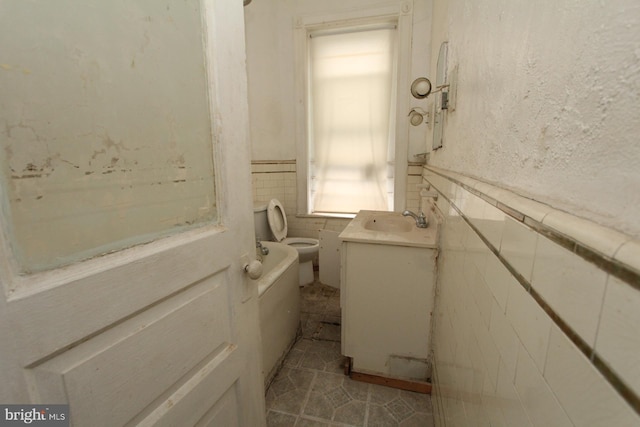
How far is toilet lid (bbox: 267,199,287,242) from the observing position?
8.83 feet

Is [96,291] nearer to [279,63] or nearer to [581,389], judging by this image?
[581,389]

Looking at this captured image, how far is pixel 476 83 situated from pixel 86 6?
1013 mm

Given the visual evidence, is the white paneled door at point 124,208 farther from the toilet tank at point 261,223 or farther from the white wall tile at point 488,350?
the toilet tank at point 261,223

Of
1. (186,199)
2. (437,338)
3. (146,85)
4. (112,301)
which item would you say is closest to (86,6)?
(146,85)

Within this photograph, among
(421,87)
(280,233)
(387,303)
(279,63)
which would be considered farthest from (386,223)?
(279,63)

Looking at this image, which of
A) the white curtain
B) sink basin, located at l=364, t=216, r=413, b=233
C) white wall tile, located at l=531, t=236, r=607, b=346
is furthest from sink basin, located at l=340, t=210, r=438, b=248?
white wall tile, located at l=531, t=236, r=607, b=346

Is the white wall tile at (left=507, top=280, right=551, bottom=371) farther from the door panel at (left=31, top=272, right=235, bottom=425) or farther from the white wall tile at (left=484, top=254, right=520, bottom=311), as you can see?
the door panel at (left=31, top=272, right=235, bottom=425)

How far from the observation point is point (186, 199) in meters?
0.70

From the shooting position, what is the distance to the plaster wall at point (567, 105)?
30 centimetres

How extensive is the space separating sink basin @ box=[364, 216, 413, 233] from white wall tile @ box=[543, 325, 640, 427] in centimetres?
165

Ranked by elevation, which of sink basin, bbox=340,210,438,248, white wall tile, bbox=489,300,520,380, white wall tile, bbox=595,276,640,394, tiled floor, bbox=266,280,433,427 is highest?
white wall tile, bbox=595,276,640,394

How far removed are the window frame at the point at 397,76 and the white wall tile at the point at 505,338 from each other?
224 centimetres

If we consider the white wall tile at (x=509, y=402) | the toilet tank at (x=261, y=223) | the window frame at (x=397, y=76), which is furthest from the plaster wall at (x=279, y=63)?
the white wall tile at (x=509, y=402)

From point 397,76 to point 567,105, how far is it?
2.50m
